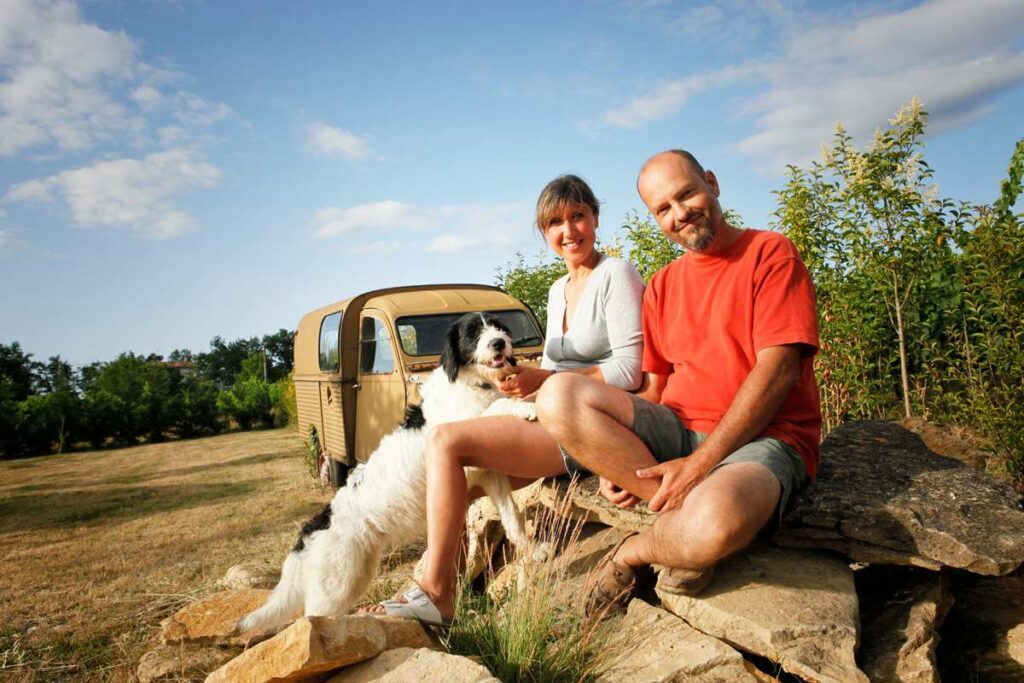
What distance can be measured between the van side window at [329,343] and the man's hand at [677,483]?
5.61 metres

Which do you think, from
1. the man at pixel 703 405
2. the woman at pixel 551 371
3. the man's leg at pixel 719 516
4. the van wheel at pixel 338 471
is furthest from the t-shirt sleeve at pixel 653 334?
the van wheel at pixel 338 471

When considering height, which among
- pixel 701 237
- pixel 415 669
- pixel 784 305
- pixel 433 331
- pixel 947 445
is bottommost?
pixel 415 669

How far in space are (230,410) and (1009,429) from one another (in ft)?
75.3

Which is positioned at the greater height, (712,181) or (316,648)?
(712,181)

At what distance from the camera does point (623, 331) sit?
9.80 ft

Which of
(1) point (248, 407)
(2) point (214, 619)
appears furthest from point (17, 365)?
(2) point (214, 619)

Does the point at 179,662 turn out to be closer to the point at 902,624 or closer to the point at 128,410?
the point at 902,624

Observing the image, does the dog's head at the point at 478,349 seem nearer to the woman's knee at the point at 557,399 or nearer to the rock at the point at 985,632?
the woman's knee at the point at 557,399

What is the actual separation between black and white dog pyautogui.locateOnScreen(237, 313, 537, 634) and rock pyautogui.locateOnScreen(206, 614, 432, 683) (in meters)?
0.71

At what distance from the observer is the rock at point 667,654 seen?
205 centimetres

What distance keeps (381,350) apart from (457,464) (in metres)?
4.14

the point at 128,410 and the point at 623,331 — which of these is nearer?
the point at 623,331

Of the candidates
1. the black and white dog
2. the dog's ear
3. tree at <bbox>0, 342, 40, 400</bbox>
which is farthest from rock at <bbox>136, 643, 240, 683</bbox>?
tree at <bbox>0, 342, 40, 400</bbox>

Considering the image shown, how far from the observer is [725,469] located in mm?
2176
